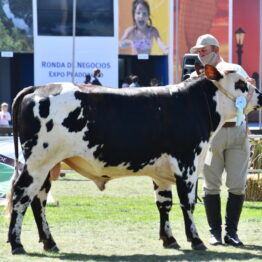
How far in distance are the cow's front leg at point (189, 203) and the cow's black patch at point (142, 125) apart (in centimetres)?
14

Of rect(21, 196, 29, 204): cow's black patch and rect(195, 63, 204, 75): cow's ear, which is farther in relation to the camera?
rect(195, 63, 204, 75): cow's ear

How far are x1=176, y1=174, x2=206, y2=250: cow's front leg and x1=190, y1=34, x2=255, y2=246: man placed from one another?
607 mm

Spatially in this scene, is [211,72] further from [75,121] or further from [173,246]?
[173,246]

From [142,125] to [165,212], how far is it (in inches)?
46.3

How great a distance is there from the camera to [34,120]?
29.6ft

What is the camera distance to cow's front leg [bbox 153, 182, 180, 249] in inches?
383

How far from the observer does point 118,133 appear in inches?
362

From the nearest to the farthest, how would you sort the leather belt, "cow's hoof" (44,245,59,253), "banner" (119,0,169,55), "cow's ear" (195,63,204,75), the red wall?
"cow's hoof" (44,245,59,253) → the leather belt → "cow's ear" (195,63,204,75) → "banner" (119,0,169,55) → the red wall

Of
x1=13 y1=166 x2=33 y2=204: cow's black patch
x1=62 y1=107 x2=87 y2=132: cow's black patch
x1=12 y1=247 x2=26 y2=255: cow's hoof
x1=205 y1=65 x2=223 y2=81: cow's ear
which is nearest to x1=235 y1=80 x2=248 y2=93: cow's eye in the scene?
x1=205 y1=65 x2=223 y2=81: cow's ear

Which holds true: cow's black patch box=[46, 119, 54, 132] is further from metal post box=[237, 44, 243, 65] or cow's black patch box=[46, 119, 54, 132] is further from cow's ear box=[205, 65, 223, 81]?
metal post box=[237, 44, 243, 65]

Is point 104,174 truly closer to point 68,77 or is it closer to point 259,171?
point 259,171

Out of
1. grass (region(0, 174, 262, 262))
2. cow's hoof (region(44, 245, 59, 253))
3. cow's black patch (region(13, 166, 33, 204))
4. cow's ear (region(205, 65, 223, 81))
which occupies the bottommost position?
grass (region(0, 174, 262, 262))

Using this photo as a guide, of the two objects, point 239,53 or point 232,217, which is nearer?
point 232,217

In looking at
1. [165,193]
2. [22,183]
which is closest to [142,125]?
[165,193]
